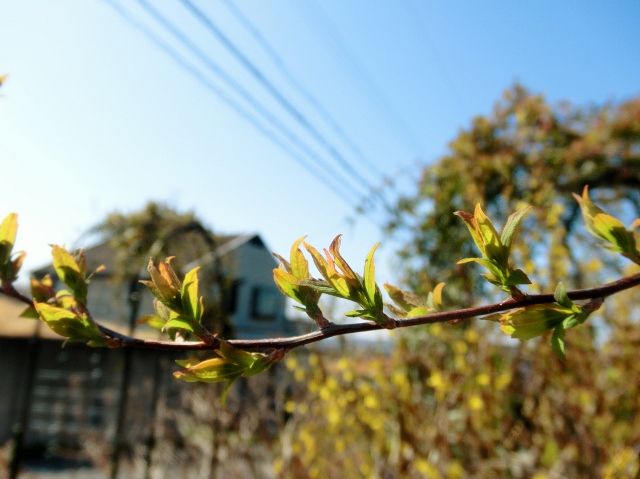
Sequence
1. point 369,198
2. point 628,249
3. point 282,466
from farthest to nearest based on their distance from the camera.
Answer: point 369,198 < point 282,466 < point 628,249

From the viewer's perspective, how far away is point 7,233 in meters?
0.55

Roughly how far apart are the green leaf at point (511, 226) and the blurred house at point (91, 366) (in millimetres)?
5720

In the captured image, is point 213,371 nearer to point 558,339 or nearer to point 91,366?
point 558,339

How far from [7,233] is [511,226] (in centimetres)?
48

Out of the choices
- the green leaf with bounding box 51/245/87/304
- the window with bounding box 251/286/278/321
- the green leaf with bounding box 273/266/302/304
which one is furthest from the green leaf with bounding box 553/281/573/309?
the window with bounding box 251/286/278/321

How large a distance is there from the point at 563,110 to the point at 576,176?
1170mm

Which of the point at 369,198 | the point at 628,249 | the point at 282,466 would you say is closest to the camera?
the point at 628,249

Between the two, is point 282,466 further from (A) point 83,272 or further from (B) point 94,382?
(B) point 94,382

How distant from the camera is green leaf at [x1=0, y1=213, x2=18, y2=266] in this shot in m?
0.55

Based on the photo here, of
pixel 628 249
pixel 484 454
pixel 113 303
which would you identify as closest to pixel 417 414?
pixel 484 454

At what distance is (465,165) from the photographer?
648cm

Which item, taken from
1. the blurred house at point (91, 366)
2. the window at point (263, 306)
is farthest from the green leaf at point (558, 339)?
the window at point (263, 306)

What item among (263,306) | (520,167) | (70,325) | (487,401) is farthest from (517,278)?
(263,306)

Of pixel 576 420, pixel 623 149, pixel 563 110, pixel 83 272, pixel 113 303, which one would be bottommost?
pixel 576 420
